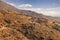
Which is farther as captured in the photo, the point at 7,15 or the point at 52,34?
the point at 7,15

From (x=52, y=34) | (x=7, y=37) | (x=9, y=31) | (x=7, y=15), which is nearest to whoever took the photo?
(x=7, y=37)

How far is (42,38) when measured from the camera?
9688cm

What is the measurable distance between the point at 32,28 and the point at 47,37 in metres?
12.2

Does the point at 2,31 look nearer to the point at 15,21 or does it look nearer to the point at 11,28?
the point at 11,28

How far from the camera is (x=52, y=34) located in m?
105

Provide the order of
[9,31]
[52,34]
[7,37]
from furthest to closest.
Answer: [52,34] → [9,31] → [7,37]

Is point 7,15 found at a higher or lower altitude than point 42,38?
higher

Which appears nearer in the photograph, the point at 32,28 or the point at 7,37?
the point at 7,37

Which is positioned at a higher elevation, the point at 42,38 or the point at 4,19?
the point at 4,19

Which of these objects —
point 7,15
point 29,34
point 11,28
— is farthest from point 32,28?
point 7,15

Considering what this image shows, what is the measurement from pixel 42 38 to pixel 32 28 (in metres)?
11.3

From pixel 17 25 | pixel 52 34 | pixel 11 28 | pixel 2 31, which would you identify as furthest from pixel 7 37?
pixel 52 34

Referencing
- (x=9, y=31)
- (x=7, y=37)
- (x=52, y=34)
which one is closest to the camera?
(x=7, y=37)

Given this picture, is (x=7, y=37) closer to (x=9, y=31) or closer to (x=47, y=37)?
(x=9, y=31)
